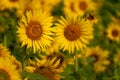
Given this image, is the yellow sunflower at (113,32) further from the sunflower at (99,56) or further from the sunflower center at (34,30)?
the sunflower center at (34,30)

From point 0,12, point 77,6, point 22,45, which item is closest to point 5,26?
point 0,12

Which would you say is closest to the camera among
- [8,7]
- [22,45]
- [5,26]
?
[22,45]

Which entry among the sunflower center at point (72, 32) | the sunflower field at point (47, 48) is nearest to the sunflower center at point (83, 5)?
the sunflower field at point (47, 48)

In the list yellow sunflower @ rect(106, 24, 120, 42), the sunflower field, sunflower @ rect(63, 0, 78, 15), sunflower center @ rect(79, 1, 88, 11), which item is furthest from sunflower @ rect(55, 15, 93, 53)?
sunflower @ rect(63, 0, 78, 15)

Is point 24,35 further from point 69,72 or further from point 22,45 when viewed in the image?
point 69,72

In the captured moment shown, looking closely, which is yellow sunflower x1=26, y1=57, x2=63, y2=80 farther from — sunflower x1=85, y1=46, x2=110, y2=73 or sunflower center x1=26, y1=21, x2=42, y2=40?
sunflower x1=85, y1=46, x2=110, y2=73
